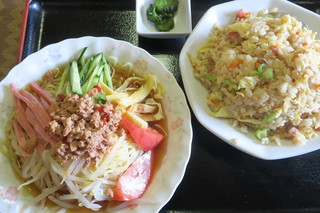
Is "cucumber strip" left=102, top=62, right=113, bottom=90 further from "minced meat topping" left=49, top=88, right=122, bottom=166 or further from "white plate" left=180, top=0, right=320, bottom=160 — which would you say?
"white plate" left=180, top=0, right=320, bottom=160

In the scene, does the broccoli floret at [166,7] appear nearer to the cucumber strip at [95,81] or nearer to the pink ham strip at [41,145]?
the cucumber strip at [95,81]

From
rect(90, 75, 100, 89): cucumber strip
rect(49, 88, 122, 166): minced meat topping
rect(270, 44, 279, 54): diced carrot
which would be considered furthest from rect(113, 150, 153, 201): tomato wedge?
rect(270, 44, 279, 54): diced carrot

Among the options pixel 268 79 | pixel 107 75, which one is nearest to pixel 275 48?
pixel 268 79

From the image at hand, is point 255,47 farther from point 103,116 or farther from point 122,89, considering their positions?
point 103,116

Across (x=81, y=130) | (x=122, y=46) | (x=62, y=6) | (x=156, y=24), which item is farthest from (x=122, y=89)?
(x=62, y=6)

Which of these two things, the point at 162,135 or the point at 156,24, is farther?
the point at 156,24

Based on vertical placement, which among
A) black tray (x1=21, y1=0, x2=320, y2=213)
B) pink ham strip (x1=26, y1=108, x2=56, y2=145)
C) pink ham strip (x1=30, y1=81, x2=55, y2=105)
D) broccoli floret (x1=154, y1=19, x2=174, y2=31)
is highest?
broccoli floret (x1=154, y1=19, x2=174, y2=31)
